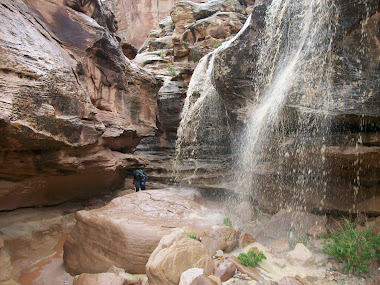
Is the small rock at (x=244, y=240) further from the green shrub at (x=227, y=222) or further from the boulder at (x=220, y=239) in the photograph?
the green shrub at (x=227, y=222)

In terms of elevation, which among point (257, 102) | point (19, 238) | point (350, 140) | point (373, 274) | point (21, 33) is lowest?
point (19, 238)

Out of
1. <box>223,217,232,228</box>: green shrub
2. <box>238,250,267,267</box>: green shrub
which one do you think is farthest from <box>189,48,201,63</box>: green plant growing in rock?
<box>238,250,267,267</box>: green shrub

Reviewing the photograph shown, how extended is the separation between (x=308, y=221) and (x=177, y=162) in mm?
7349

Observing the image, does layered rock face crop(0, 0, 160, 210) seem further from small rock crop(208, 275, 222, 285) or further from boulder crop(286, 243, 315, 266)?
boulder crop(286, 243, 315, 266)

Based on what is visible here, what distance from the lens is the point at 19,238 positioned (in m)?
6.83

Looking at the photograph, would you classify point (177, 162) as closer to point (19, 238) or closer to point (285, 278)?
point (19, 238)

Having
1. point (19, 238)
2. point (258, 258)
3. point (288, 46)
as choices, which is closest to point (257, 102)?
point (288, 46)

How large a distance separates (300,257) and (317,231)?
4.97ft

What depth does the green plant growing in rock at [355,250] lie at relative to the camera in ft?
14.8

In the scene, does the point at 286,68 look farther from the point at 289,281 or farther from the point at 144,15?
the point at 144,15

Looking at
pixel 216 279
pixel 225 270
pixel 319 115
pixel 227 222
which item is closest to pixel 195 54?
pixel 319 115

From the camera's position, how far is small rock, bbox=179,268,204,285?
12.1ft

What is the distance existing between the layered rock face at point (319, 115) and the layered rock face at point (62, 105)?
4191mm

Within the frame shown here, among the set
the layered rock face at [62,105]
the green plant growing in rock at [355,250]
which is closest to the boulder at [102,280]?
the layered rock face at [62,105]
